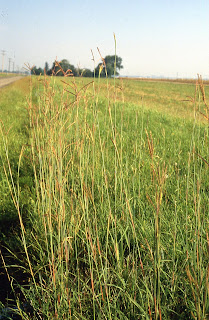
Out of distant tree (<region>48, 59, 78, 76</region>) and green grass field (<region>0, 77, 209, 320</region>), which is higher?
distant tree (<region>48, 59, 78, 76</region>)

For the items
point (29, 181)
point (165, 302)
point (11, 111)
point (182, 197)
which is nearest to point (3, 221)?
point (29, 181)

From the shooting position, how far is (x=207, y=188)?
253 cm

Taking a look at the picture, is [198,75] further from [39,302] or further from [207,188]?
[207,188]

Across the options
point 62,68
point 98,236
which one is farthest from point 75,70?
point 98,236

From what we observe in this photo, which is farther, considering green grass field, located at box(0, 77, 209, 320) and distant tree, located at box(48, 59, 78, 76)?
distant tree, located at box(48, 59, 78, 76)

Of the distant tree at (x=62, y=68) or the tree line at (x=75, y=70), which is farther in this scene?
the distant tree at (x=62, y=68)

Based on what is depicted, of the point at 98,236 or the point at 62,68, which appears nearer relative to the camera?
the point at 62,68

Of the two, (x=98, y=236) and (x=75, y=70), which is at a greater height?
(x=75, y=70)

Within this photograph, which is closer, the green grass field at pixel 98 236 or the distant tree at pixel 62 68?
the green grass field at pixel 98 236

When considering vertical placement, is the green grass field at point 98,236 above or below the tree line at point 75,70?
below

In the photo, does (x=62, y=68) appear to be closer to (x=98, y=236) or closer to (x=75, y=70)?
(x=75, y=70)

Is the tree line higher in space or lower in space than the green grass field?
higher

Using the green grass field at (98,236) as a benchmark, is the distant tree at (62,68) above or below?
above

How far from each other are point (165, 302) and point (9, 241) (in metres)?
1.21
